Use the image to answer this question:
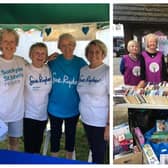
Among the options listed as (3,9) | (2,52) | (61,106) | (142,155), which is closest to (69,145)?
(61,106)

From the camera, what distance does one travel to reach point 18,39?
14.9ft

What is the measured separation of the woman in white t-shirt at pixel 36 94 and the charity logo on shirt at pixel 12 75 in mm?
71

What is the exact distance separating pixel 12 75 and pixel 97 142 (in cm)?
98

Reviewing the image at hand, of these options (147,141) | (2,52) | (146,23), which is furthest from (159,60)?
(2,52)

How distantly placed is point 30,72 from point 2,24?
0.50m

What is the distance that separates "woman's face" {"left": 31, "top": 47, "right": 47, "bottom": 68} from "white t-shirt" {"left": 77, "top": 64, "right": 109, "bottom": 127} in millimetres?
366

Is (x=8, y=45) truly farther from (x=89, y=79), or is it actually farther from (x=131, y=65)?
(x=131, y=65)

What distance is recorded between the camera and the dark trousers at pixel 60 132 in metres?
4.69

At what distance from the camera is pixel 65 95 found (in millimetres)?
4645

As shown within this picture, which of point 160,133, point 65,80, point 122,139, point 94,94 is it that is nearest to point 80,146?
point 122,139

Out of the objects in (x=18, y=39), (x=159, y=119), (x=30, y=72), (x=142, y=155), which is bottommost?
(x=142, y=155)

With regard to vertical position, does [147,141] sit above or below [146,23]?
below

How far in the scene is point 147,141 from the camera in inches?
186

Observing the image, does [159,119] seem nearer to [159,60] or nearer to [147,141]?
[147,141]
